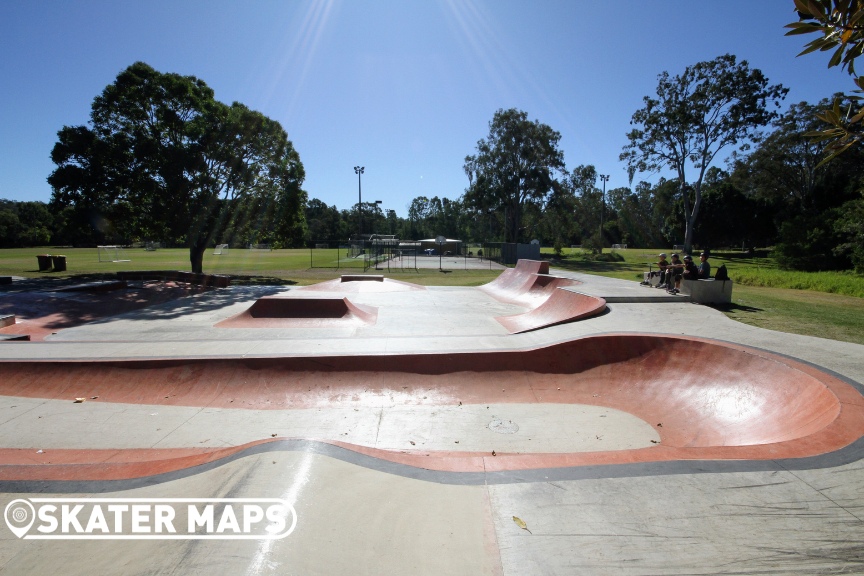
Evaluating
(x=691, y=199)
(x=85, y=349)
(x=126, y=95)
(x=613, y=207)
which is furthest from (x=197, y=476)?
(x=613, y=207)

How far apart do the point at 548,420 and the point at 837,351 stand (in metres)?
4.94

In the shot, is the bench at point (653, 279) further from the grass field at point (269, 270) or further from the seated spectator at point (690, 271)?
the grass field at point (269, 270)

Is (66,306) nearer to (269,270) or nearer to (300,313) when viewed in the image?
(300,313)

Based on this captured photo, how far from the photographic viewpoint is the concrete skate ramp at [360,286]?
18378 millimetres

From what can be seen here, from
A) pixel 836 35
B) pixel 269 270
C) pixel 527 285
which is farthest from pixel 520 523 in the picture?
pixel 269 270

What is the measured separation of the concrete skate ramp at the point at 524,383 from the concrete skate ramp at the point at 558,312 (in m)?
2.43

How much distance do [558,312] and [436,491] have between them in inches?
373

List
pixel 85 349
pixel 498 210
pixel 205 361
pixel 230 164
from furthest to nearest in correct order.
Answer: pixel 498 210, pixel 230 164, pixel 85 349, pixel 205 361

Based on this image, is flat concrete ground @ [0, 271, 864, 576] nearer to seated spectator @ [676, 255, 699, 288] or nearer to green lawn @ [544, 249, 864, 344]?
green lawn @ [544, 249, 864, 344]

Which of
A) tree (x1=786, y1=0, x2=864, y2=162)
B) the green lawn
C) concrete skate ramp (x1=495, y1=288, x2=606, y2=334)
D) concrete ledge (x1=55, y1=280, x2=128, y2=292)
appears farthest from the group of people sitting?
concrete ledge (x1=55, y1=280, x2=128, y2=292)

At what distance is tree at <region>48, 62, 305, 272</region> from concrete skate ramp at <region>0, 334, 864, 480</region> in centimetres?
1714

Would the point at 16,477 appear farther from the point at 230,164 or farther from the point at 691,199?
the point at 691,199

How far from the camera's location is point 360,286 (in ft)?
62.3

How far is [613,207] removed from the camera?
109875 millimetres
